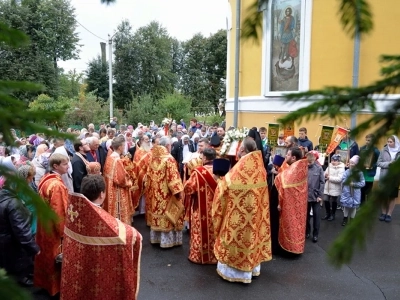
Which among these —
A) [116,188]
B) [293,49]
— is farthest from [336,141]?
[293,49]

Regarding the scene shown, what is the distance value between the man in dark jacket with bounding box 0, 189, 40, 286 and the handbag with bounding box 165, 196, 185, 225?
2.77 m

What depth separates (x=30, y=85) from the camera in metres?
1.26

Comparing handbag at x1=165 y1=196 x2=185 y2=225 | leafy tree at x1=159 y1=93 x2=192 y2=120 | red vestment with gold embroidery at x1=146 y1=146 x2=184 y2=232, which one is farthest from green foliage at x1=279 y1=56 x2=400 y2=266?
leafy tree at x1=159 y1=93 x2=192 y2=120

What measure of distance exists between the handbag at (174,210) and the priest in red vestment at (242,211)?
5.03 feet

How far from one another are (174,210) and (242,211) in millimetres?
1904

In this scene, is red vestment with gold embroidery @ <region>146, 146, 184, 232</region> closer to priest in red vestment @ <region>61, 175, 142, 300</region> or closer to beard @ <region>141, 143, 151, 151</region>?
beard @ <region>141, 143, 151, 151</region>

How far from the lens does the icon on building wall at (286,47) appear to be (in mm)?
12344

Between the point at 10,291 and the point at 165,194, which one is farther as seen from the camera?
the point at 165,194

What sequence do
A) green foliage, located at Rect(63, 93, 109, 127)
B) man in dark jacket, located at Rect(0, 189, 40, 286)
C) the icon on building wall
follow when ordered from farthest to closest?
1. green foliage, located at Rect(63, 93, 109, 127)
2. the icon on building wall
3. man in dark jacket, located at Rect(0, 189, 40, 286)

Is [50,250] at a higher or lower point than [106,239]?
lower

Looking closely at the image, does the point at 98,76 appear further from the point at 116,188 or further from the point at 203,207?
the point at 203,207

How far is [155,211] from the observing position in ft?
22.1

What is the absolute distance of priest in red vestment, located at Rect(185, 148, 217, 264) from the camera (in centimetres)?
588

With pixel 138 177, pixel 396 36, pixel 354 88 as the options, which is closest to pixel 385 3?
pixel 396 36
